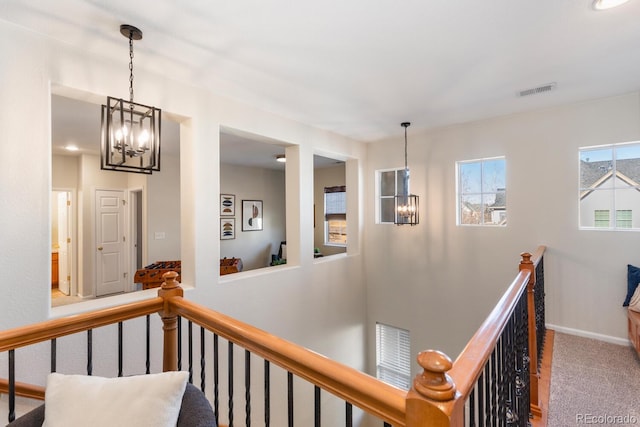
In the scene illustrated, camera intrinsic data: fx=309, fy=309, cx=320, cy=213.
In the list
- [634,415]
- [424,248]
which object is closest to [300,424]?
[424,248]

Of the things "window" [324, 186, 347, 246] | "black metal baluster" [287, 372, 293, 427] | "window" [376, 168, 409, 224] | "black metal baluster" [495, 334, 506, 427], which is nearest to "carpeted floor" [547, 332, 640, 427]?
"black metal baluster" [495, 334, 506, 427]

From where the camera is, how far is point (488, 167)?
4074 mm

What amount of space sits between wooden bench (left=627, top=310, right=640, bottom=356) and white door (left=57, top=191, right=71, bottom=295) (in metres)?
8.12

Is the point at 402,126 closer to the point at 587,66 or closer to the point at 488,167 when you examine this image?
the point at 488,167

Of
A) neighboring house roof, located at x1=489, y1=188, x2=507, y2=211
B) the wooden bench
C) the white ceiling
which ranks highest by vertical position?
the white ceiling

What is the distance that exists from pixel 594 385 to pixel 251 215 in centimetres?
637

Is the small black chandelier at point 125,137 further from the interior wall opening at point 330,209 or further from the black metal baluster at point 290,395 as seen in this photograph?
the interior wall opening at point 330,209

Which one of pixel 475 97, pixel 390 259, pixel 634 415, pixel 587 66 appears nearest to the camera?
pixel 634 415

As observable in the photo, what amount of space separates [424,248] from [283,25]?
3.55 meters

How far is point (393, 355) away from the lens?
5141 mm

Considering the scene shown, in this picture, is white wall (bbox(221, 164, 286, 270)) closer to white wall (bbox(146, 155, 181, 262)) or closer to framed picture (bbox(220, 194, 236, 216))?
framed picture (bbox(220, 194, 236, 216))

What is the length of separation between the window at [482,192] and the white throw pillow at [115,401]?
3.99 m

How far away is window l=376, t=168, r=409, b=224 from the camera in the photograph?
4.99 metres

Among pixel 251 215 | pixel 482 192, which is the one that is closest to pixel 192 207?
pixel 482 192
